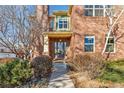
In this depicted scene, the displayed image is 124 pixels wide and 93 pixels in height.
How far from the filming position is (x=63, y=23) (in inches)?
1154

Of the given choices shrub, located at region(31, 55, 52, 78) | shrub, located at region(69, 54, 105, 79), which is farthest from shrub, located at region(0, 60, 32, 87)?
shrub, located at region(69, 54, 105, 79)

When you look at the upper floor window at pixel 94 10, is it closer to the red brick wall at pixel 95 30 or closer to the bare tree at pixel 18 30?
the red brick wall at pixel 95 30

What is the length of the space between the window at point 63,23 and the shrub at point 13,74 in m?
18.3

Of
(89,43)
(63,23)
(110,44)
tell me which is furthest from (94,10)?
(63,23)

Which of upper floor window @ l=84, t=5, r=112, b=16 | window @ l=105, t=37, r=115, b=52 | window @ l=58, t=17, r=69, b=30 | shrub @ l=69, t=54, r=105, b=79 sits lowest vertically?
window @ l=105, t=37, r=115, b=52

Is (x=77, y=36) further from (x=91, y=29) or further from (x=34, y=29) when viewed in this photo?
(x=34, y=29)

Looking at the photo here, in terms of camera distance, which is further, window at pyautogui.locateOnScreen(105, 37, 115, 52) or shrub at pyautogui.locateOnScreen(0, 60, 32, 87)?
window at pyautogui.locateOnScreen(105, 37, 115, 52)

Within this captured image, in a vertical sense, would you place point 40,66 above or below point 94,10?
below

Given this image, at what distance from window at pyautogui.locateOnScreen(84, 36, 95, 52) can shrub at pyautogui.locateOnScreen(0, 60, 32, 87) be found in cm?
1076

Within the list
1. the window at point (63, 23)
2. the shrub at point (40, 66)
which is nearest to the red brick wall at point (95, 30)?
the shrub at point (40, 66)

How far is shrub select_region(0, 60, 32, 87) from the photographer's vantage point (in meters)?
10.2

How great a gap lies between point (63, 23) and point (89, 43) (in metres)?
9.05

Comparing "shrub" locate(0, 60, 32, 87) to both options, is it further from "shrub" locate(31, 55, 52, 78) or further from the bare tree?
the bare tree

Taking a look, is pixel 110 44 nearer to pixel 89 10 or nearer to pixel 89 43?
pixel 89 43
